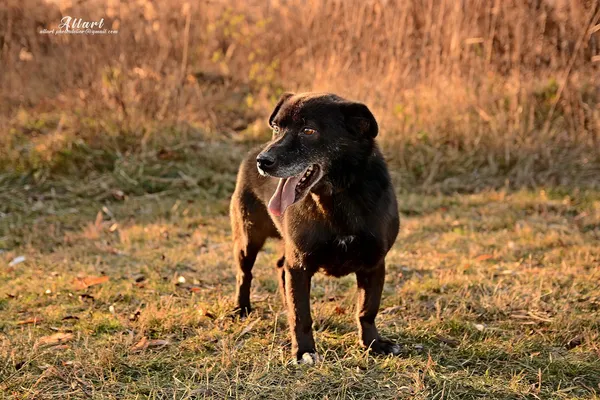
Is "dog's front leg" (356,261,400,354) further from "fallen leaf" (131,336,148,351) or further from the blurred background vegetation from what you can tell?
the blurred background vegetation

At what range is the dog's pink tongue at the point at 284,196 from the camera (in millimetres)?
3148

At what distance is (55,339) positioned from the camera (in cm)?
364

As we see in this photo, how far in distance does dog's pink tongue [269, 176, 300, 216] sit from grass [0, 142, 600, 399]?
0.76 m

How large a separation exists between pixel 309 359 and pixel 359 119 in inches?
47.6

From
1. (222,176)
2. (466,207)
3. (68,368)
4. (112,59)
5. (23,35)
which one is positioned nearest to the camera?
(68,368)

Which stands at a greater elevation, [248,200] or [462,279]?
[248,200]

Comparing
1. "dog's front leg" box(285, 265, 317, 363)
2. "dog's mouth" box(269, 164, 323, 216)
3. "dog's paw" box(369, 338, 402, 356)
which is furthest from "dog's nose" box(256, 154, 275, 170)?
"dog's paw" box(369, 338, 402, 356)

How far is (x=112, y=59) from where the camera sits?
28.4 feet

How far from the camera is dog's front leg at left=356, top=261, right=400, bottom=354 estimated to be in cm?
340

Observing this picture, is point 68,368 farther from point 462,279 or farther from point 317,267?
point 462,279

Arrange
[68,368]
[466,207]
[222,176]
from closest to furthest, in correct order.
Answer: [68,368], [466,207], [222,176]

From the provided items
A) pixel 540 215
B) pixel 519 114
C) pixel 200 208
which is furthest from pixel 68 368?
pixel 519 114

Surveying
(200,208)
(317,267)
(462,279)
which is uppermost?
(317,267)

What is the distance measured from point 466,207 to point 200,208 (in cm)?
292
